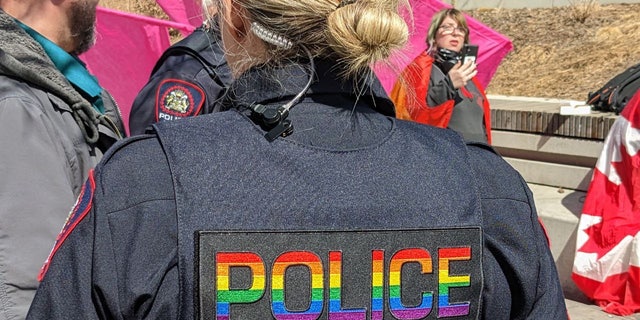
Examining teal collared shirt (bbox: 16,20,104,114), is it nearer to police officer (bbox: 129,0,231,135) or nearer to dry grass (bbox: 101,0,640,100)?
police officer (bbox: 129,0,231,135)

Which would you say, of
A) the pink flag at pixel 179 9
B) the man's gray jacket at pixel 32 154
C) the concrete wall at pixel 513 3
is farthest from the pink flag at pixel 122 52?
the concrete wall at pixel 513 3

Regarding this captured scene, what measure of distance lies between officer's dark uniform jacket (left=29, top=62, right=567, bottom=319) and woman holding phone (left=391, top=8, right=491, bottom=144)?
3.45 m

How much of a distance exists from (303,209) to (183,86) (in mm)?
2104

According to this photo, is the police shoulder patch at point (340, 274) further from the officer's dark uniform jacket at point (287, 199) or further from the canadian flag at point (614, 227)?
the canadian flag at point (614, 227)

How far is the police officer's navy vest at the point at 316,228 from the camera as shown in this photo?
4.23ft

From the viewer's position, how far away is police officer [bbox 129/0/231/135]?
3.30 metres

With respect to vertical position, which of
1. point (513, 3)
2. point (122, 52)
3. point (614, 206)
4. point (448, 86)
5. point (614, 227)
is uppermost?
point (513, 3)

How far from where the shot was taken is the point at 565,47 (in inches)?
412

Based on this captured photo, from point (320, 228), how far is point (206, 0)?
615mm

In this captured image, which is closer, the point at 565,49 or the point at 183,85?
the point at 183,85

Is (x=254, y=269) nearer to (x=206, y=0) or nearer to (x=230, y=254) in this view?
(x=230, y=254)

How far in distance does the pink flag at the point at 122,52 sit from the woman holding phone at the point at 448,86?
157 centimetres

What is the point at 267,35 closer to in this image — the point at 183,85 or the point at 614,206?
the point at 183,85

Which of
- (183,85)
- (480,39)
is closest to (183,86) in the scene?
(183,85)
